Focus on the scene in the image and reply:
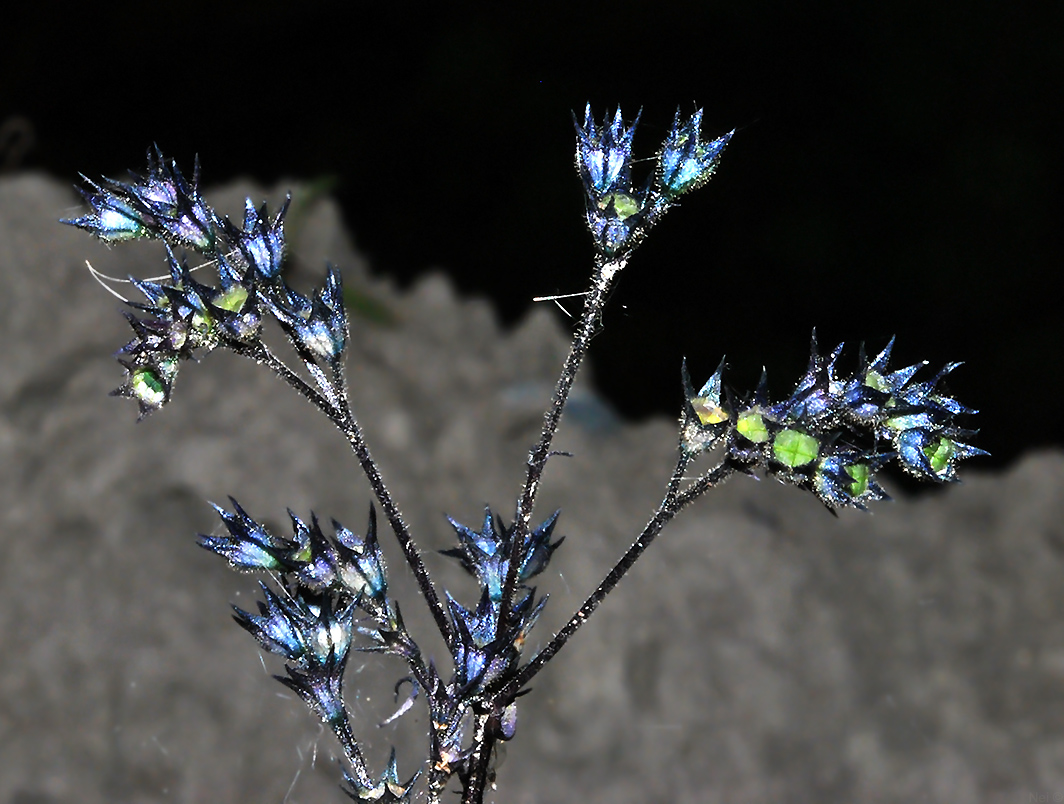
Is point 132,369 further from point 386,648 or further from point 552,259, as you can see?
point 552,259

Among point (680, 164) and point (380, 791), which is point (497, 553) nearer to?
point (380, 791)

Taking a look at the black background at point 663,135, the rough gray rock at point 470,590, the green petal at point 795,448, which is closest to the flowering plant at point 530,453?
the green petal at point 795,448

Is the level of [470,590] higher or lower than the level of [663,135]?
lower

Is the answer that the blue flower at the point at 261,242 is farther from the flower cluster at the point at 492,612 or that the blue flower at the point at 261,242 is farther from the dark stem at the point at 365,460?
the flower cluster at the point at 492,612

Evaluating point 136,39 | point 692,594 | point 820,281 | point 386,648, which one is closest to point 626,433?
point 692,594

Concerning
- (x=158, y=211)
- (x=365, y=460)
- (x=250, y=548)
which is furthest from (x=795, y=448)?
(x=158, y=211)

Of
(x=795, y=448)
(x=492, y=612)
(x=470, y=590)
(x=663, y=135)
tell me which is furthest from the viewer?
(x=663, y=135)
